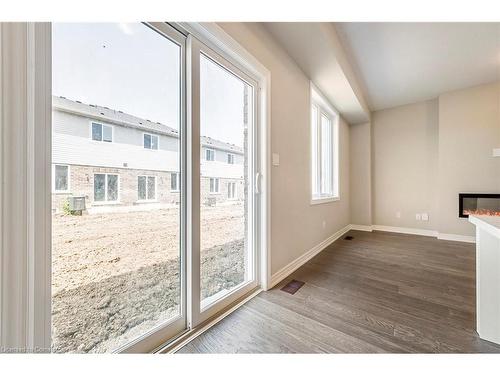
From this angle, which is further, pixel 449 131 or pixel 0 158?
pixel 449 131

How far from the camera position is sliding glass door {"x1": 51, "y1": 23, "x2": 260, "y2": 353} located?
85cm

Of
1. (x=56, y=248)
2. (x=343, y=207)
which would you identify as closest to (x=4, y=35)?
(x=56, y=248)

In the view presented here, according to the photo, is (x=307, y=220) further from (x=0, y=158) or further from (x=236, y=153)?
(x=0, y=158)

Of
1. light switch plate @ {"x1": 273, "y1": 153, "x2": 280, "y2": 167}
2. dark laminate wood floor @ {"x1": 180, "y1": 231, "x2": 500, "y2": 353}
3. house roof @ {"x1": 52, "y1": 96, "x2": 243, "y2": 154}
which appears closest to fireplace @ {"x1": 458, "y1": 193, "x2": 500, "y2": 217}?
dark laminate wood floor @ {"x1": 180, "y1": 231, "x2": 500, "y2": 353}

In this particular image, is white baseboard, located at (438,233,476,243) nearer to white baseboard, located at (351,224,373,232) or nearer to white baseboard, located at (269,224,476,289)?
white baseboard, located at (269,224,476,289)

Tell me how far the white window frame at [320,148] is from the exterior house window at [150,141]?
6.51 feet

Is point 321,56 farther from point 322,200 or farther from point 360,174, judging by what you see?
point 360,174

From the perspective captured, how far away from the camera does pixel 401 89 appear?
11.0 ft

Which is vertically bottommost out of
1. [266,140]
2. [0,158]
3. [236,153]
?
[0,158]

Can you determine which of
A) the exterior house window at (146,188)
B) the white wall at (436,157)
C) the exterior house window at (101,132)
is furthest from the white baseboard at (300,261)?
the white wall at (436,157)

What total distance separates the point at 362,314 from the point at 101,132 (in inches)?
77.5

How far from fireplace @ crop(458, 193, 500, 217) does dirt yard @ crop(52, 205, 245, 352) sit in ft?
14.2

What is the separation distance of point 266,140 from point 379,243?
9.14 ft

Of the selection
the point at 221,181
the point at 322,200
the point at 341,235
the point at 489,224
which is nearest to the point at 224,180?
the point at 221,181
